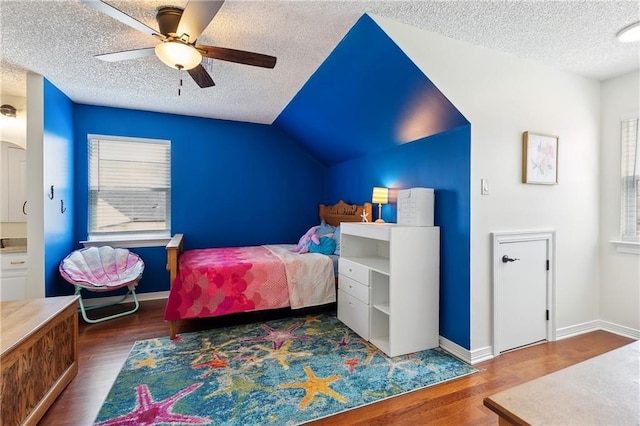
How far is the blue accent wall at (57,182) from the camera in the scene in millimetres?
2959

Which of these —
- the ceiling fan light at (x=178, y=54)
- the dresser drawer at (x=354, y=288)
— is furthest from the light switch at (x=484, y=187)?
the ceiling fan light at (x=178, y=54)

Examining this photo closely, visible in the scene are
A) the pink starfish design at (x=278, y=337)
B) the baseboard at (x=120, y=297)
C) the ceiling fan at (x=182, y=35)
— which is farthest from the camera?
the baseboard at (x=120, y=297)

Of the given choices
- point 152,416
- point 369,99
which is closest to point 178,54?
point 369,99

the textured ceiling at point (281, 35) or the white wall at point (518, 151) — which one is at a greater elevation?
the textured ceiling at point (281, 35)

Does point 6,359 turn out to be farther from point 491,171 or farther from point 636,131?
point 636,131

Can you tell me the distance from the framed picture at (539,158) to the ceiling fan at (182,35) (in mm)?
2231

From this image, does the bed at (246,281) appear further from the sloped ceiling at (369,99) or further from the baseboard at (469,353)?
the baseboard at (469,353)

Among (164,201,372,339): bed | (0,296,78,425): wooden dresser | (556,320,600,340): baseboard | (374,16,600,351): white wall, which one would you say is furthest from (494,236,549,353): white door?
(0,296,78,425): wooden dresser

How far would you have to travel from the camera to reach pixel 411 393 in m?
1.92

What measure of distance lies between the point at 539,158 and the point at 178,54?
9.74 ft

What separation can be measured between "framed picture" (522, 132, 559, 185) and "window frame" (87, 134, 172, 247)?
418 cm

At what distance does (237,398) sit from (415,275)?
1.58 metres

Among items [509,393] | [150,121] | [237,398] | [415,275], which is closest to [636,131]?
[415,275]

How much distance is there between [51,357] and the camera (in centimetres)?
183
